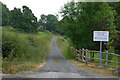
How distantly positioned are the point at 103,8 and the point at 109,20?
306cm

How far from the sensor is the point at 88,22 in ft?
59.5

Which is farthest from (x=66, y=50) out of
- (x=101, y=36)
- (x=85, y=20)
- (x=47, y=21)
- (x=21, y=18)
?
(x=101, y=36)

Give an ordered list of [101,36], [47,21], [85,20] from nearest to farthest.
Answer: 1. [101,36]
2. [85,20]
3. [47,21]

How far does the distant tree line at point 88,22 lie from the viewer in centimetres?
1507

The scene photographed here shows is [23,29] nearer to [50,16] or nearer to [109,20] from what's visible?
[109,20]

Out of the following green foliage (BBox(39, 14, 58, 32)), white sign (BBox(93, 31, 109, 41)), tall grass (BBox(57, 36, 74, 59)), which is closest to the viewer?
white sign (BBox(93, 31, 109, 41))

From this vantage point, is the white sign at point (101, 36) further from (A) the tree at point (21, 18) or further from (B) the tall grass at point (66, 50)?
(B) the tall grass at point (66, 50)

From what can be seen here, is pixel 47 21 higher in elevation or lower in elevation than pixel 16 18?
higher

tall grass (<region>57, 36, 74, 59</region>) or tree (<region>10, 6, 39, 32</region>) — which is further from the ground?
tree (<region>10, 6, 39, 32</region>)

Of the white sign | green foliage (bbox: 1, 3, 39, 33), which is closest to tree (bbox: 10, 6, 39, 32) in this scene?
green foliage (bbox: 1, 3, 39, 33)

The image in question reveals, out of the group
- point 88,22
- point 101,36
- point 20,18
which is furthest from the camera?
point 88,22

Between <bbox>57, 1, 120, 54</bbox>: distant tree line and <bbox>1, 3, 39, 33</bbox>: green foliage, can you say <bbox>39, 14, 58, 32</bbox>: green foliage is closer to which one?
<bbox>57, 1, 120, 54</bbox>: distant tree line

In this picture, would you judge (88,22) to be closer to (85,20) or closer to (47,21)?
(85,20)

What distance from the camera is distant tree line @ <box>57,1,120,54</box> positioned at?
15.1 m
